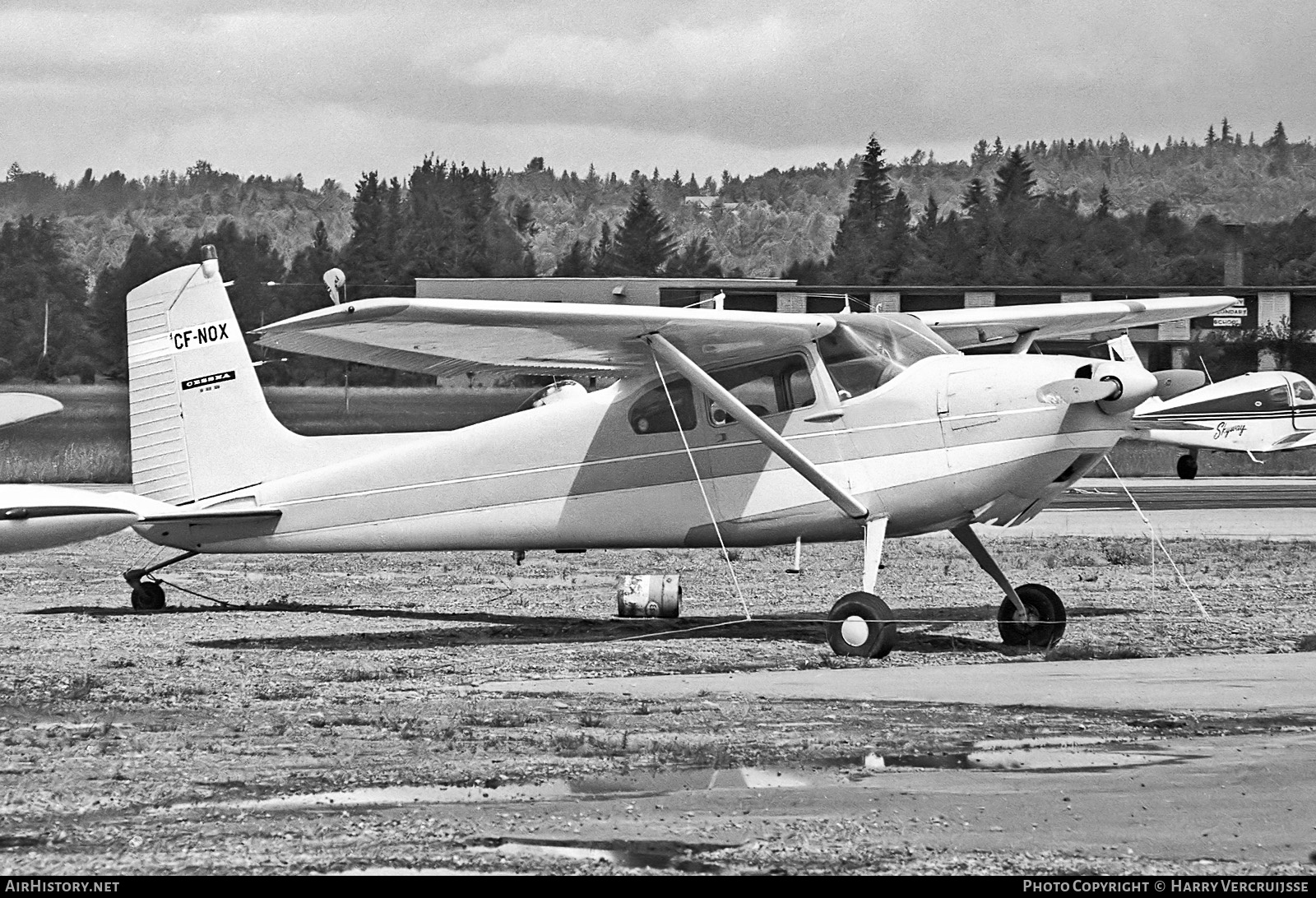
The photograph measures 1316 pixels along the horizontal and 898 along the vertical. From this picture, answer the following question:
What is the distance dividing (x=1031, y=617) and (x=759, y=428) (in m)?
2.42

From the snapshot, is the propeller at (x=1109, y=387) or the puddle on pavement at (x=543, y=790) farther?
the propeller at (x=1109, y=387)

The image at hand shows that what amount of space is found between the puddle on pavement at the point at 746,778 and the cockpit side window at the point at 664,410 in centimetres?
490

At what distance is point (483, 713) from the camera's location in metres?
8.95

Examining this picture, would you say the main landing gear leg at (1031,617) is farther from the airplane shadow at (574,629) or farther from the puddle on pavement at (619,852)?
the puddle on pavement at (619,852)

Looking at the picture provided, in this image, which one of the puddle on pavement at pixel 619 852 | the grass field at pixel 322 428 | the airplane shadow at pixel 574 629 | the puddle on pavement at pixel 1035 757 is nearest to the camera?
the puddle on pavement at pixel 619 852

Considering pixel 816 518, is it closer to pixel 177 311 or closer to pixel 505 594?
pixel 505 594

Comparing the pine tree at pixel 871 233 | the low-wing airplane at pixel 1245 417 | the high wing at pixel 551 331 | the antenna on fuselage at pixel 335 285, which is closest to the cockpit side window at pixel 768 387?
the high wing at pixel 551 331

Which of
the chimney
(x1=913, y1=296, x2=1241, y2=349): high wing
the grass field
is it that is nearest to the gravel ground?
(x1=913, y1=296, x2=1241, y2=349): high wing

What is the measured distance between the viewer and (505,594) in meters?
16.0

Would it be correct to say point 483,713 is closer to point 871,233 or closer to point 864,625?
point 864,625

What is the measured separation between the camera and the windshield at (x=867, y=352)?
11.8 m

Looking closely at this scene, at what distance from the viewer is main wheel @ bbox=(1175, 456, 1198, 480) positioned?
113 ft

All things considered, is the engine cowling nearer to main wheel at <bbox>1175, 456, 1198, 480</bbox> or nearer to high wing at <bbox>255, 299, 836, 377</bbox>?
A: high wing at <bbox>255, 299, 836, 377</bbox>

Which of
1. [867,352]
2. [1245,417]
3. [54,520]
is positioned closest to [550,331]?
[867,352]
